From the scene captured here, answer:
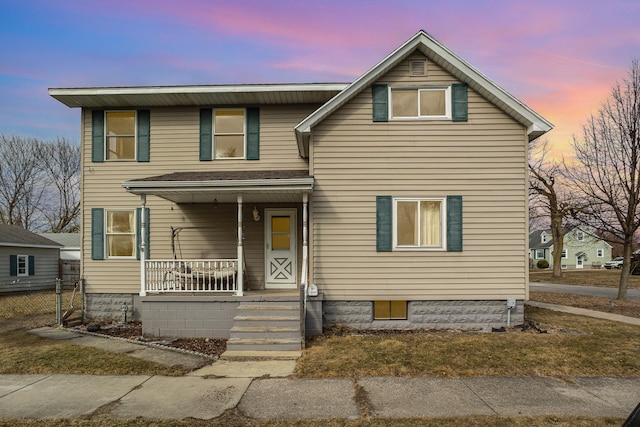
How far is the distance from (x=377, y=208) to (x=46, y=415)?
719cm

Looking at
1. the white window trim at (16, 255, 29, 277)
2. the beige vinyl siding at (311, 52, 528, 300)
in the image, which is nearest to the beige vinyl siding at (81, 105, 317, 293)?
the beige vinyl siding at (311, 52, 528, 300)

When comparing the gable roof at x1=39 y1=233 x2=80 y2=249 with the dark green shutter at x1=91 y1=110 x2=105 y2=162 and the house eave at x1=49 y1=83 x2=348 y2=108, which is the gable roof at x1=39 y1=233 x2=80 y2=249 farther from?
the house eave at x1=49 y1=83 x2=348 y2=108

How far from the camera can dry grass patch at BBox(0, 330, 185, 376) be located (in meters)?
6.52

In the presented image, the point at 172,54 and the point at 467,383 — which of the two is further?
the point at 172,54

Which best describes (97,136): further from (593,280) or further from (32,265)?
(593,280)

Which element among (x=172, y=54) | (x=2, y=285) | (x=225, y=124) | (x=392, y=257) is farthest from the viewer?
(x=2, y=285)

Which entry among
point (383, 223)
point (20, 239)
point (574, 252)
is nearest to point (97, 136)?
point (383, 223)

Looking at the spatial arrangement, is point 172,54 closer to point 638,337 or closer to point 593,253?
point 638,337

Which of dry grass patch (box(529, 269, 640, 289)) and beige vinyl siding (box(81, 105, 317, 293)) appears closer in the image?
beige vinyl siding (box(81, 105, 317, 293))

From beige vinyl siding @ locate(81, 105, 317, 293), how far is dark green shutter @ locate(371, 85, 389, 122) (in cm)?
229

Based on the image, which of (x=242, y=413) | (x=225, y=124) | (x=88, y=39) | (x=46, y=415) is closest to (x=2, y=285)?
(x=88, y=39)

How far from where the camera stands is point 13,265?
72.6 ft

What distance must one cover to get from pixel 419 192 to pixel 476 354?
3941mm

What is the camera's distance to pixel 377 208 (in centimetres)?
950
